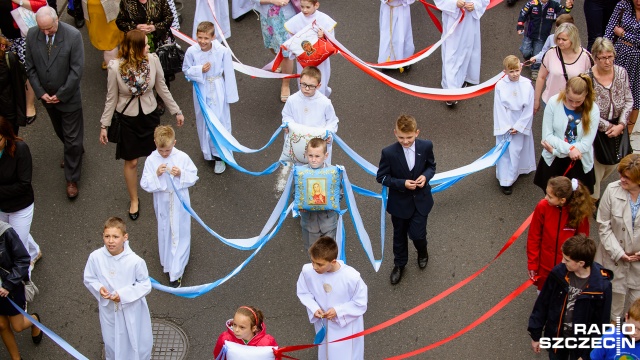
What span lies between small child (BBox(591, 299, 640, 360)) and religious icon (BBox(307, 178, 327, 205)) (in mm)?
2688

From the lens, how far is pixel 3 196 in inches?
331

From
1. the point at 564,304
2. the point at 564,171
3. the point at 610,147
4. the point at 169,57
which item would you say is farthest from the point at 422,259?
the point at 169,57

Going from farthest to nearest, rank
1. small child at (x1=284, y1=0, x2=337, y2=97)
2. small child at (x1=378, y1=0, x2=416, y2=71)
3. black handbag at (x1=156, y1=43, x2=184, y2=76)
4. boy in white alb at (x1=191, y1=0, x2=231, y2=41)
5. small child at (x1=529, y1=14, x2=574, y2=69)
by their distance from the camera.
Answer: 1. boy in white alb at (x1=191, y1=0, x2=231, y2=41)
2. small child at (x1=378, y1=0, x2=416, y2=71)
3. small child at (x1=284, y1=0, x2=337, y2=97)
4. black handbag at (x1=156, y1=43, x2=184, y2=76)
5. small child at (x1=529, y1=14, x2=574, y2=69)

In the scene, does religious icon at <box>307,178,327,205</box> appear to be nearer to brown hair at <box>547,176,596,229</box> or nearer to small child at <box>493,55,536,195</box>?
brown hair at <box>547,176,596,229</box>

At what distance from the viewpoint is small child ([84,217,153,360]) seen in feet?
24.7

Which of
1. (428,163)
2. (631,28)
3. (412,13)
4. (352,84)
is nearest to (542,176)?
(428,163)

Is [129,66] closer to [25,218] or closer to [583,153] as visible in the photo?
[25,218]

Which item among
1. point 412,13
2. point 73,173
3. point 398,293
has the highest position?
point 412,13

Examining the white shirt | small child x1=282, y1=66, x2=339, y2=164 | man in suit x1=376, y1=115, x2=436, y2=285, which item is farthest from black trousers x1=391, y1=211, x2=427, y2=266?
small child x1=282, y1=66, x2=339, y2=164

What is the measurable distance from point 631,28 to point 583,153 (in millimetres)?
2257

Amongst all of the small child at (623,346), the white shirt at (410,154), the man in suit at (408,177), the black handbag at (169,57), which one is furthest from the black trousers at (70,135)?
the small child at (623,346)

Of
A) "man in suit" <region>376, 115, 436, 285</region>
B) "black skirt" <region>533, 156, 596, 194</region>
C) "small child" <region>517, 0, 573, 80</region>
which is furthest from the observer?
"small child" <region>517, 0, 573, 80</region>

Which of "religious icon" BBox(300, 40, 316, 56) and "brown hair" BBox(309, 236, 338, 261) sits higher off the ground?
"religious icon" BBox(300, 40, 316, 56)

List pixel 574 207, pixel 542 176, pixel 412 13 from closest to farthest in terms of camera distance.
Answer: pixel 574 207 < pixel 542 176 < pixel 412 13
